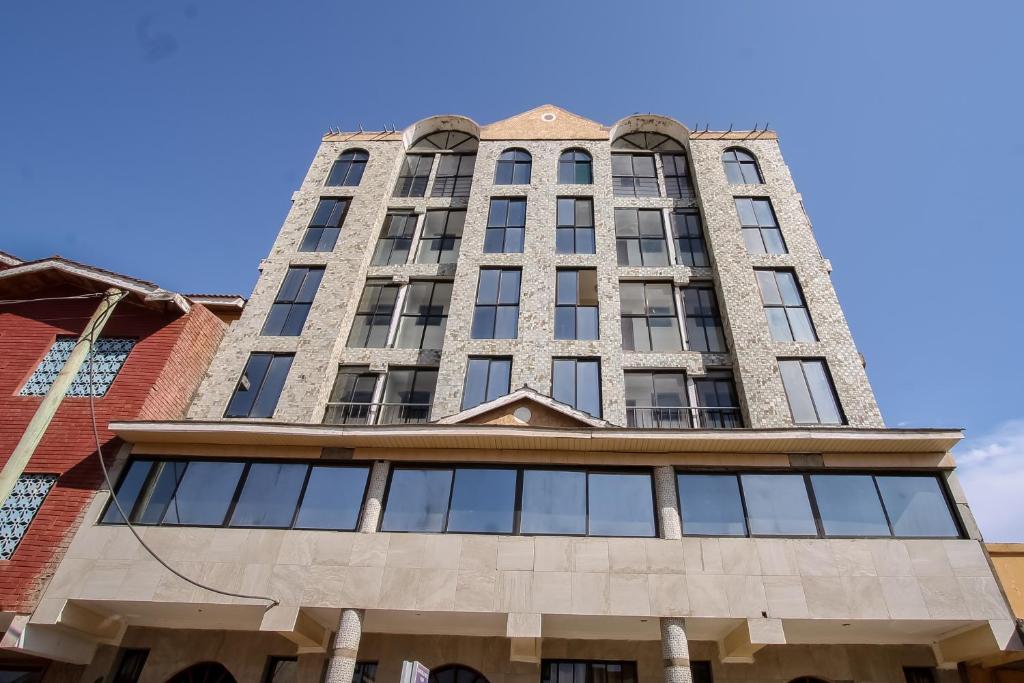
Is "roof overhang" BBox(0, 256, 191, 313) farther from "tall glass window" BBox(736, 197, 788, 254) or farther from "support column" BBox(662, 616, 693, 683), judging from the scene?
"tall glass window" BBox(736, 197, 788, 254)

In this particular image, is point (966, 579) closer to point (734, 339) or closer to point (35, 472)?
point (734, 339)

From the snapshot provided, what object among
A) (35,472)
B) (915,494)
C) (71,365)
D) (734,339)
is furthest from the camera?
(734,339)

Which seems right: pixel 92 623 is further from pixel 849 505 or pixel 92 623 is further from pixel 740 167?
pixel 740 167

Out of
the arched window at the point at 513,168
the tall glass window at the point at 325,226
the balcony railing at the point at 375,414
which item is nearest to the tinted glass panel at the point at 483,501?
the balcony railing at the point at 375,414

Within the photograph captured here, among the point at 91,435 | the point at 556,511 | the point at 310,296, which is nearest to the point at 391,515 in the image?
the point at 556,511

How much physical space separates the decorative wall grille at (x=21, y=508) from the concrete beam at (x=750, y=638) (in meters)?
17.3

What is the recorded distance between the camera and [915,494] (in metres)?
14.3

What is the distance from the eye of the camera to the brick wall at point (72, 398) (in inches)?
553

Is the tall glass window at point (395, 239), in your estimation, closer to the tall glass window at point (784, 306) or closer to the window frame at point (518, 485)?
the window frame at point (518, 485)

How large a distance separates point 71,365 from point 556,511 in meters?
10.4

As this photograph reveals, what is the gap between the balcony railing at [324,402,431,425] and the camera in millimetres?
19109

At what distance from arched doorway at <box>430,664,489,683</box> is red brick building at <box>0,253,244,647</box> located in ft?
31.1

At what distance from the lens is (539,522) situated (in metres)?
14.3

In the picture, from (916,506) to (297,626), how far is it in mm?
14969
